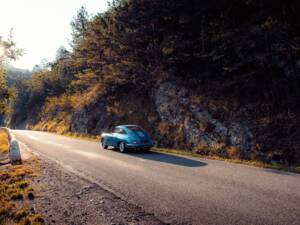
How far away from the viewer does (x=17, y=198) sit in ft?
22.2

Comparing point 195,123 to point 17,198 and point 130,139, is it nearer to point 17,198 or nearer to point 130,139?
point 130,139

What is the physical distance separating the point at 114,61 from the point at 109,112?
5.69 metres

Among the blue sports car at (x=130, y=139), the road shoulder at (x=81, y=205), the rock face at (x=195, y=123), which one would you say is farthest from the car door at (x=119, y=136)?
the road shoulder at (x=81, y=205)

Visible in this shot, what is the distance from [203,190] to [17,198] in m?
5.06

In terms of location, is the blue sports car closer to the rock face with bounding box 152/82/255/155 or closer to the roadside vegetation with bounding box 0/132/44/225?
the rock face with bounding box 152/82/255/155

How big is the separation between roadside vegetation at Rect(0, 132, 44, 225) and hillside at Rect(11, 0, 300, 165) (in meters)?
9.98

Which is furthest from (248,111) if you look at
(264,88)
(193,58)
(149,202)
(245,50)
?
(149,202)

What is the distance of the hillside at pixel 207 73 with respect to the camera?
14.2 metres

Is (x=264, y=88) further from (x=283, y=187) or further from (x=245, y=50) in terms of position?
(x=283, y=187)

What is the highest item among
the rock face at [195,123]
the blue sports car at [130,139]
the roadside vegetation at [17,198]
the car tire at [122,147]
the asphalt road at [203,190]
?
the rock face at [195,123]

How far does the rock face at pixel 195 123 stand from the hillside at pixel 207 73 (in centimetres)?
6

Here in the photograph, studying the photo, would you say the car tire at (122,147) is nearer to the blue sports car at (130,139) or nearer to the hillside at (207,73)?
the blue sports car at (130,139)

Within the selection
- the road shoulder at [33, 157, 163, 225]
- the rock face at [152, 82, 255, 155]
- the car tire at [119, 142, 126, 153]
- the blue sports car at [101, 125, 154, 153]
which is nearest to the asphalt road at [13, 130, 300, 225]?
the road shoulder at [33, 157, 163, 225]

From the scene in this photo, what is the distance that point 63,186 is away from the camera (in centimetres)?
801
